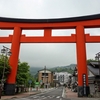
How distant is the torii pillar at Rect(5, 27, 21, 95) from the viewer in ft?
62.1

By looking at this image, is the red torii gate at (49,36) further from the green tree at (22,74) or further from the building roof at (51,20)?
the green tree at (22,74)

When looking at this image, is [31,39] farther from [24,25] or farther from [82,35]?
[82,35]

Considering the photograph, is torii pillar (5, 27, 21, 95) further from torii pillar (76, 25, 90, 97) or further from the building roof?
torii pillar (76, 25, 90, 97)

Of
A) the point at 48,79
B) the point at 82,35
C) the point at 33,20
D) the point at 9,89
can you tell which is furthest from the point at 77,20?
the point at 48,79

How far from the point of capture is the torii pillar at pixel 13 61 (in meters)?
18.9

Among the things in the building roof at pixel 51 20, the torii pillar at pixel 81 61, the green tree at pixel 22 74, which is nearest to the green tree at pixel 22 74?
the green tree at pixel 22 74

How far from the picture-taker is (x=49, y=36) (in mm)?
19828

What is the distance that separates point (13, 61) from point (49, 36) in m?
6.12

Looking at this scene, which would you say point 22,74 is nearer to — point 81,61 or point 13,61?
point 13,61

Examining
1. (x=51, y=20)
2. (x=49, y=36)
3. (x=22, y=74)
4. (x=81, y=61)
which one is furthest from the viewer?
(x=22, y=74)

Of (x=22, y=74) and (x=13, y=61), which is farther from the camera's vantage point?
(x=22, y=74)

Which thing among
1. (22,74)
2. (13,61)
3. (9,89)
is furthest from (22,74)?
(9,89)

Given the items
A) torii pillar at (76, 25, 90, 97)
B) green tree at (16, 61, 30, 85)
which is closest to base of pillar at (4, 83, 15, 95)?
green tree at (16, 61, 30, 85)

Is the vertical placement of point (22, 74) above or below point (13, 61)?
below
